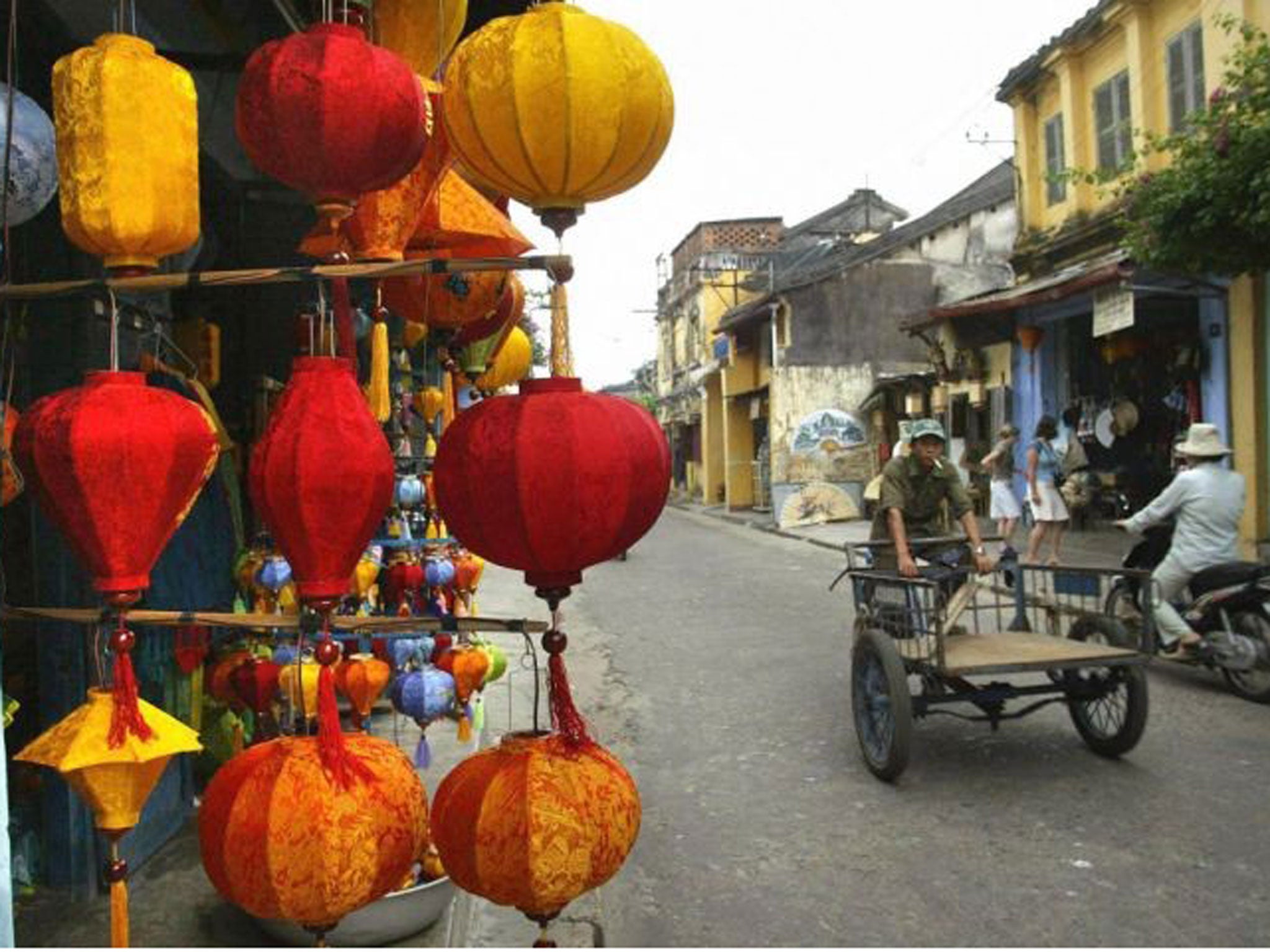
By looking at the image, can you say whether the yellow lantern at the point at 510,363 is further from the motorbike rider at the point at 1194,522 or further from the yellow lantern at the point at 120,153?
the motorbike rider at the point at 1194,522

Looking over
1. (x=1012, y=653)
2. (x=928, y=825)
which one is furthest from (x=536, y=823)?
(x=1012, y=653)

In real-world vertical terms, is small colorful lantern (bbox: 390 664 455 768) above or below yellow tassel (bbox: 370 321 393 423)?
below

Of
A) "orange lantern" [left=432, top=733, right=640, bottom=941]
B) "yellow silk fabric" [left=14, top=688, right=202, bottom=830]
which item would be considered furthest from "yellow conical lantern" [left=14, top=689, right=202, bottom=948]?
"orange lantern" [left=432, top=733, right=640, bottom=941]

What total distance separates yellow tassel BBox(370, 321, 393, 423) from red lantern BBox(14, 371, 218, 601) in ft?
2.99

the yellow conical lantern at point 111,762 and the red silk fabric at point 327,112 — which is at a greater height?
the red silk fabric at point 327,112

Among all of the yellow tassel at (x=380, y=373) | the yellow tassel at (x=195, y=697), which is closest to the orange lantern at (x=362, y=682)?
the yellow tassel at (x=380, y=373)

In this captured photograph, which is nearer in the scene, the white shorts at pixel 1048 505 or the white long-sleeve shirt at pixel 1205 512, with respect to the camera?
the white long-sleeve shirt at pixel 1205 512

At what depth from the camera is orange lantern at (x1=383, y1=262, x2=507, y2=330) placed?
2.82m

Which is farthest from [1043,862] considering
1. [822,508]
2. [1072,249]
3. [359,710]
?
[822,508]

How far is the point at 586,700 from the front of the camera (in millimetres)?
7371

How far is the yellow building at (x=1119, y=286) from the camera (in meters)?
11.5

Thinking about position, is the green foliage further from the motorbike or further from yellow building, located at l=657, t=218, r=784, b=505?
yellow building, located at l=657, t=218, r=784, b=505

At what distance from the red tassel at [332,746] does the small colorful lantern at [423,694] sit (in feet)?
6.04

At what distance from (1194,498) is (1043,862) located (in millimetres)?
3477
